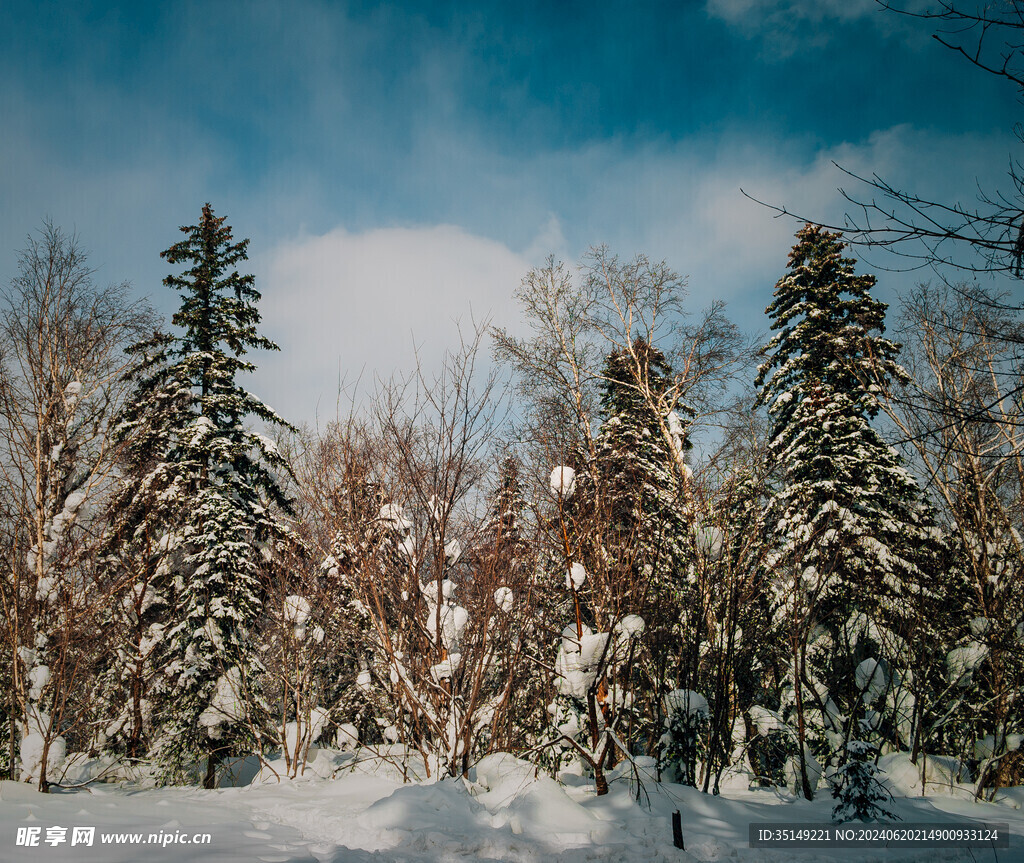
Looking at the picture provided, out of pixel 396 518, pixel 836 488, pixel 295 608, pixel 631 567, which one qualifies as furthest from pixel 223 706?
pixel 836 488

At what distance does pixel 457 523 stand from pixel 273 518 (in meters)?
6.53

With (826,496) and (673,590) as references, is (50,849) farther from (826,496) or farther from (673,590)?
(826,496)

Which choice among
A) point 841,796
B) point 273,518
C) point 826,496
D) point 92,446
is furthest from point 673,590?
point 92,446

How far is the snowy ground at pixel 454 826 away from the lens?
4215 mm

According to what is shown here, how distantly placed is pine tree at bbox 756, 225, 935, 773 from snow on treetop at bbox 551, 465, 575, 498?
3.66 metres

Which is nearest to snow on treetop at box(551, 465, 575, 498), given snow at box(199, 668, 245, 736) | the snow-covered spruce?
the snow-covered spruce

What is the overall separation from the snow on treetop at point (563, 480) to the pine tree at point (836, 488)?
366cm

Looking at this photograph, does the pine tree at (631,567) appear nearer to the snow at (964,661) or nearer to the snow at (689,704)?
the snow at (689,704)

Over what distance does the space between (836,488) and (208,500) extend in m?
12.4

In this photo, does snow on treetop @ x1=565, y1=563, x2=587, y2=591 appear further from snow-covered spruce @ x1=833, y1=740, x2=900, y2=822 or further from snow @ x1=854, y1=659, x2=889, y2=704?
snow @ x1=854, y1=659, x2=889, y2=704

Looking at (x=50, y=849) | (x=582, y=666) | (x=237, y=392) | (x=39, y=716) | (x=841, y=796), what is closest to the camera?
(x=50, y=849)

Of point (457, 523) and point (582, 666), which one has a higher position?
point (457, 523)

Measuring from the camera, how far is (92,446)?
11375 millimetres

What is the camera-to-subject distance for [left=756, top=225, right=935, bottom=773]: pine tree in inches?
349
